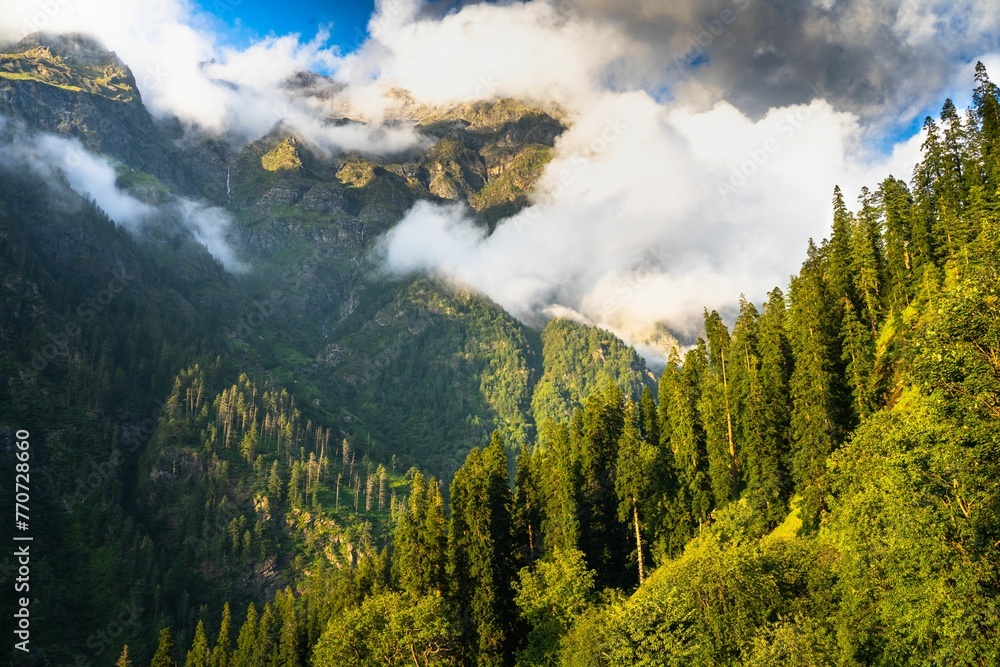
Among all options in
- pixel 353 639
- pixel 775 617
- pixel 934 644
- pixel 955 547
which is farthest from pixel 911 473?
pixel 353 639

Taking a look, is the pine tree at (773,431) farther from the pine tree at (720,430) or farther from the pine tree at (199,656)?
the pine tree at (199,656)

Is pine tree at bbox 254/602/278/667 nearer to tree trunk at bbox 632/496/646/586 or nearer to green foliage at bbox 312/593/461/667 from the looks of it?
green foliage at bbox 312/593/461/667

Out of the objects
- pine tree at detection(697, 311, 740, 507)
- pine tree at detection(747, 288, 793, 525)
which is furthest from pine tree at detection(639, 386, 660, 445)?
pine tree at detection(747, 288, 793, 525)

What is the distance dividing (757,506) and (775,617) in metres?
33.4

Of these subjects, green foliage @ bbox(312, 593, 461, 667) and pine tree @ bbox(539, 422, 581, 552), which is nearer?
green foliage @ bbox(312, 593, 461, 667)


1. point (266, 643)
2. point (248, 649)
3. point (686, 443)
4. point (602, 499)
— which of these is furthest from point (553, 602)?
point (248, 649)

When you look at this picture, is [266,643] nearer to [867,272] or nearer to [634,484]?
[634,484]

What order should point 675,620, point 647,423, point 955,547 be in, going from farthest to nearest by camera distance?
point 647,423, point 675,620, point 955,547

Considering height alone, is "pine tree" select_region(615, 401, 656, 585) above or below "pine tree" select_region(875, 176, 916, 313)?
below

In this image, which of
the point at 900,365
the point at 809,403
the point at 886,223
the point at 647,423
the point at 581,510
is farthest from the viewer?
the point at 647,423

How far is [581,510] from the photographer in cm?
9231

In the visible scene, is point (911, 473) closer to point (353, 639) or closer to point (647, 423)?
point (353, 639)

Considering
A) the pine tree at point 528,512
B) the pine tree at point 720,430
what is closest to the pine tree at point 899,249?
the pine tree at point 720,430

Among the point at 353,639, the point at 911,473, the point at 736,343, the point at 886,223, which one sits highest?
the point at 886,223
